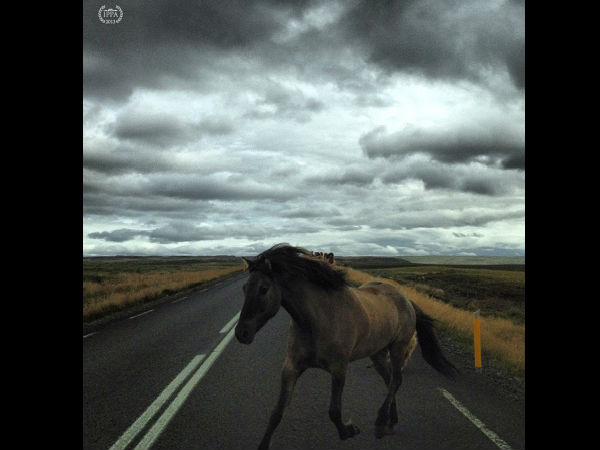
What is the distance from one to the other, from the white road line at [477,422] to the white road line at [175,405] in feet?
10.5

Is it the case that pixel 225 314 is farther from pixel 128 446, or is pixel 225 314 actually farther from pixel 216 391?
pixel 128 446

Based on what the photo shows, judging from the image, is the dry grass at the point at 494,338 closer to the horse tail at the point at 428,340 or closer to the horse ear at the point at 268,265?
the horse tail at the point at 428,340

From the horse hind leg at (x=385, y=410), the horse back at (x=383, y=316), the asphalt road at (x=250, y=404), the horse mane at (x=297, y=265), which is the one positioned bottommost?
the asphalt road at (x=250, y=404)

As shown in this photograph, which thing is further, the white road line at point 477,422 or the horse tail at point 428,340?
the horse tail at point 428,340

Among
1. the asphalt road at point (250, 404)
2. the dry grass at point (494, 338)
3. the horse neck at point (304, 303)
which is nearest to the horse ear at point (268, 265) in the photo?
the horse neck at point (304, 303)

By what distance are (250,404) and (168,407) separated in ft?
3.13

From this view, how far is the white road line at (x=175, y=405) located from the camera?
3992mm

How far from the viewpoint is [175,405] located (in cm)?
499

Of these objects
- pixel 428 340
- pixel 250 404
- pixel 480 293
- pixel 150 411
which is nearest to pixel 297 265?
pixel 428 340

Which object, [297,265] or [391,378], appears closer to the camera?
[297,265]

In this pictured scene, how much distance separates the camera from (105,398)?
540cm

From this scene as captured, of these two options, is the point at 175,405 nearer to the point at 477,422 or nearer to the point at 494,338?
the point at 477,422
